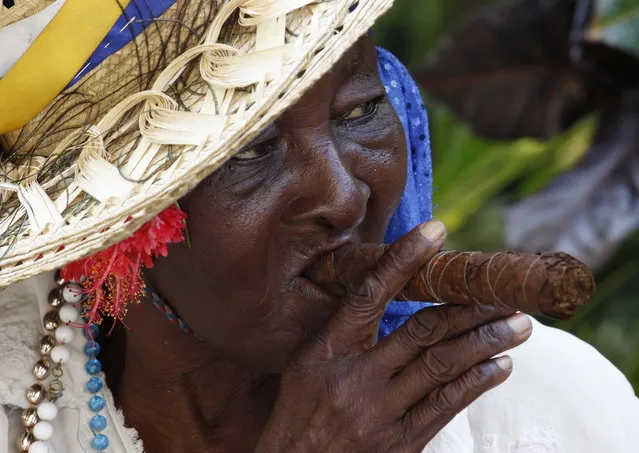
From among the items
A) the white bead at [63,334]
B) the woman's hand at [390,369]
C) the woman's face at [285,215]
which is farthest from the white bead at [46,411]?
the woman's hand at [390,369]

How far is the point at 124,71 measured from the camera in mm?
1439

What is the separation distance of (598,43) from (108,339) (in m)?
2.36

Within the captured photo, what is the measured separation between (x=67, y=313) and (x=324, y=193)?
569 mm

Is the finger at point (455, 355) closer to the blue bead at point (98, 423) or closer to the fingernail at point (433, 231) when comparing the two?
the fingernail at point (433, 231)

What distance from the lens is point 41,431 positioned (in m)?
1.72

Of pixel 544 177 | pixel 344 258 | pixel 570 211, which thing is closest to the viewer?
pixel 344 258

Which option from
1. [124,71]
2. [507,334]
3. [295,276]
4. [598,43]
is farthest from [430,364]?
[598,43]

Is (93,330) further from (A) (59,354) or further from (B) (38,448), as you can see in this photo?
(B) (38,448)

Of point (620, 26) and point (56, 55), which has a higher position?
point (56, 55)

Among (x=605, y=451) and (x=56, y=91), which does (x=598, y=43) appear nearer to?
(x=605, y=451)

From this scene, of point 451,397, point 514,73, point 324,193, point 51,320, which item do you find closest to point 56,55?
point 324,193

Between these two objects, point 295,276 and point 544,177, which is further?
point 544,177

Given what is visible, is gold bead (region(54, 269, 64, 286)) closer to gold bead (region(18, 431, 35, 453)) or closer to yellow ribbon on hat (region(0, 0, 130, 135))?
gold bead (region(18, 431, 35, 453))

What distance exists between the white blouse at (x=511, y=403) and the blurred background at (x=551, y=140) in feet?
4.68
